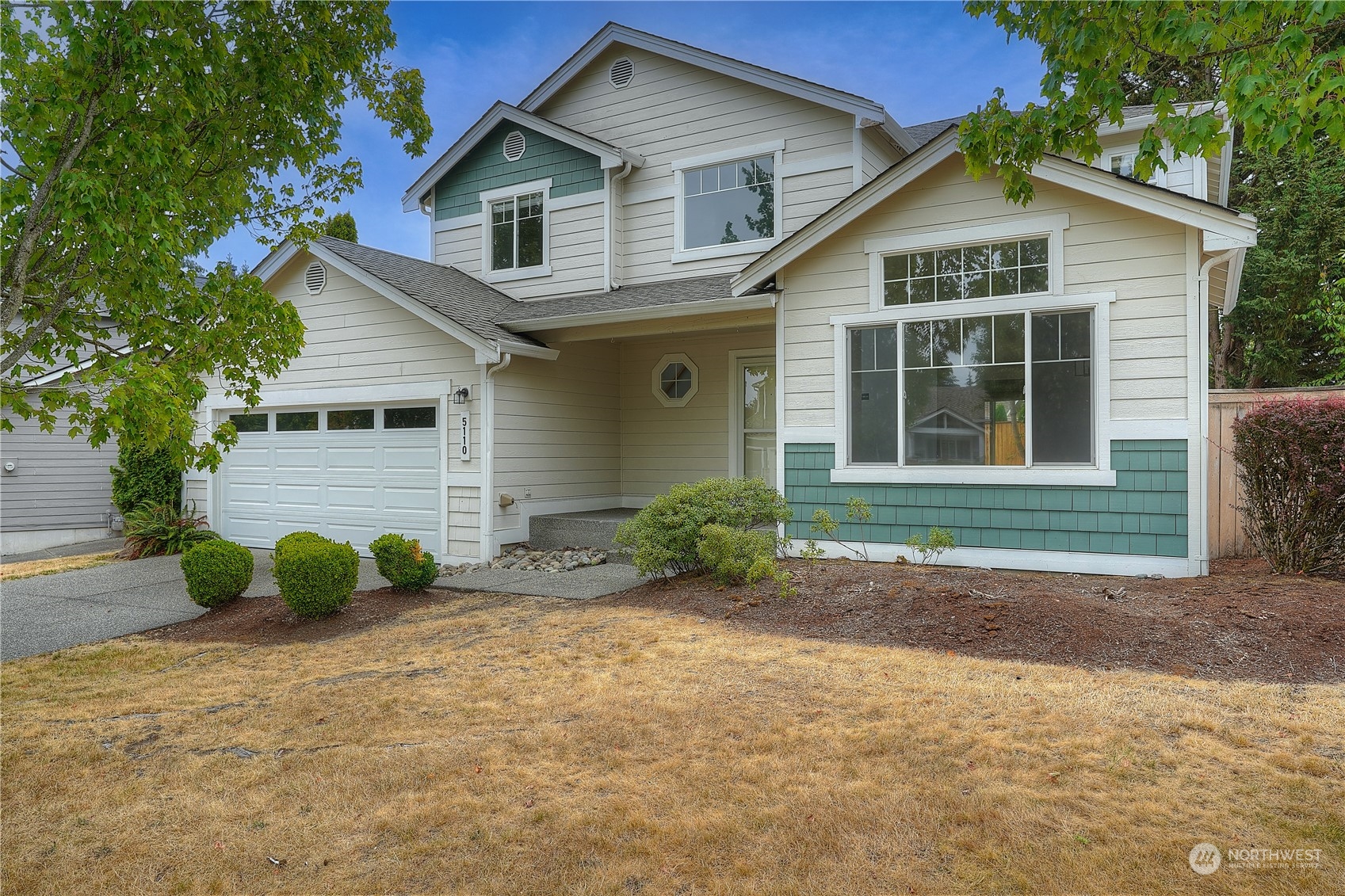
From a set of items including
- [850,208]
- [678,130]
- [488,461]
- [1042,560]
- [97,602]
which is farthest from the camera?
[678,130]

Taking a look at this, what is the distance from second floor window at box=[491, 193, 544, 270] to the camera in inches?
509

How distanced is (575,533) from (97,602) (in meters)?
5.36

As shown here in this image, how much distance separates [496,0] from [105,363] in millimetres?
5819

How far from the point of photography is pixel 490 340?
10.2 metres

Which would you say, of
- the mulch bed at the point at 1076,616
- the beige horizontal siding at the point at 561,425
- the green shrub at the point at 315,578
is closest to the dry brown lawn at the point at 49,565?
the green shrub at the point at 315,578

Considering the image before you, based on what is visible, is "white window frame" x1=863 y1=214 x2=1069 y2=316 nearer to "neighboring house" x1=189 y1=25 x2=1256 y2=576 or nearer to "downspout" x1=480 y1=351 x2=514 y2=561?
"neighboring house" x1=189 y1=25 x2=1256 y2=576

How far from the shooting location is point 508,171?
42.9ft

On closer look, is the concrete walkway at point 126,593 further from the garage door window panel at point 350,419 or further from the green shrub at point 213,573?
the garage door window panel at point 350,419

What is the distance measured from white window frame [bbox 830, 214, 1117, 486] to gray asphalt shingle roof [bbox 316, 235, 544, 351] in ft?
14.4

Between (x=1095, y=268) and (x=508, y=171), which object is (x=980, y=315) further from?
(x=508, y=171)

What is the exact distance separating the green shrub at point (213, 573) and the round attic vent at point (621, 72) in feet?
28.9

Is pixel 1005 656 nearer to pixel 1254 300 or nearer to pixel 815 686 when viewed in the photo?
pixel 815 686

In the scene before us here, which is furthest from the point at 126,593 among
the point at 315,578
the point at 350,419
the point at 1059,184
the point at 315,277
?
the point at 1059,184

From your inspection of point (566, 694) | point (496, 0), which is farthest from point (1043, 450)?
point (496, 0)
